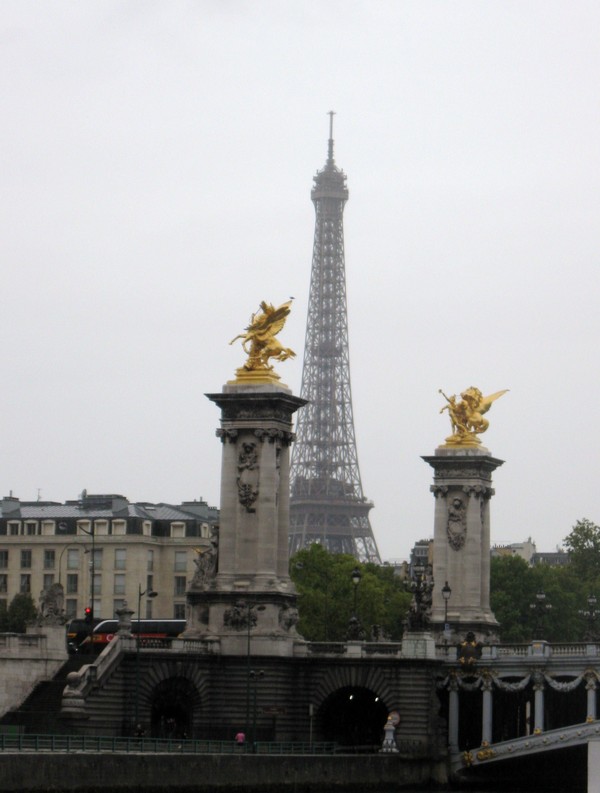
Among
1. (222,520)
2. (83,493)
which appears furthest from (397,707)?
(83,493)

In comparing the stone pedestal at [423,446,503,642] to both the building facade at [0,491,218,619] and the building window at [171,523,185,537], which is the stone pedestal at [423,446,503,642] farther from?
the building window at [171,523,185,537]

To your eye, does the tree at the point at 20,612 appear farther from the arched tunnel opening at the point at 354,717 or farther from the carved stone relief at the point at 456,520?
the arched tunnel opening at the point at 354,717

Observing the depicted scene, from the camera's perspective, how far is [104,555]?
6220 inches

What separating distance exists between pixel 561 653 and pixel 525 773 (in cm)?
788

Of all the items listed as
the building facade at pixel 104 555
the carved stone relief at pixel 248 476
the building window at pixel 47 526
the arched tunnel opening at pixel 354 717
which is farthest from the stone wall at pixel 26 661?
the building window at pixel 47 526

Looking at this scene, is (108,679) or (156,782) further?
(108,679)

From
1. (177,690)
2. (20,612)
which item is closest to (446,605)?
(177,690)

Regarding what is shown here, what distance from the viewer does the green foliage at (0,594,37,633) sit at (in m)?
145

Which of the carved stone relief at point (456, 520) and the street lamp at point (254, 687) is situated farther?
the carved stone relief at point (456, 520)

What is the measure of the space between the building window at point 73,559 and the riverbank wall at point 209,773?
58242mm

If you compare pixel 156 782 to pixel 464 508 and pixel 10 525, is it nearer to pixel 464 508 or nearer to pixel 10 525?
pixel 464 508

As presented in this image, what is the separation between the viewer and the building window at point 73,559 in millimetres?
158125

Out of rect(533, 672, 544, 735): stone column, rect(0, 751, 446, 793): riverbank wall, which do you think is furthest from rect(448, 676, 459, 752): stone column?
rect(533, 672, 544, 735): stone column

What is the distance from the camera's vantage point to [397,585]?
522 ft
